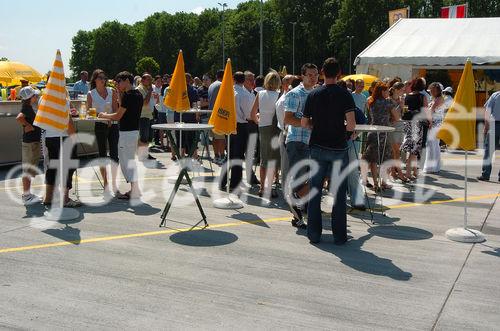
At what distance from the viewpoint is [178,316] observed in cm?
417

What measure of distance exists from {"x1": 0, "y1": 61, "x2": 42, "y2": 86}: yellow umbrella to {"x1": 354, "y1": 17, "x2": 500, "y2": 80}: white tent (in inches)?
491

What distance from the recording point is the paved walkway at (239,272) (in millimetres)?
4176

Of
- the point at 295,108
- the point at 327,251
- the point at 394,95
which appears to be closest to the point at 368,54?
the point at 394,95

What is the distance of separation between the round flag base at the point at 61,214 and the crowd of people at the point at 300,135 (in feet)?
1.18

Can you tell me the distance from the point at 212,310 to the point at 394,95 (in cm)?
679

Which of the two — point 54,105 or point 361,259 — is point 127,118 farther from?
point 361,259

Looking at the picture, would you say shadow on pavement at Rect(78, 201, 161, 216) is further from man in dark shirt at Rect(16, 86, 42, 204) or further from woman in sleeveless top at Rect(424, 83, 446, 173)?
woman in sleeveless top at Rect(424, 83, 446, 173)

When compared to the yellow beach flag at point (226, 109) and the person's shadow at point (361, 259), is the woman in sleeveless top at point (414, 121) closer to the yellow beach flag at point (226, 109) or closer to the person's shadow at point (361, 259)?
the yellow beach flag at point (226, 109)

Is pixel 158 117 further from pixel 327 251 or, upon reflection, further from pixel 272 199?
pixel 327 251

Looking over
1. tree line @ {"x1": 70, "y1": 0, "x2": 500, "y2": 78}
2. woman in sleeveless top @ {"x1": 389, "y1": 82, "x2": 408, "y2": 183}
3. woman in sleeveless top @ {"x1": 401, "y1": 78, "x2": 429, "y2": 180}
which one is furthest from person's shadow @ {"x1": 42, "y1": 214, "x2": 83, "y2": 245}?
tree line @ {"x1": 70, "y1": 0, "x2": 500, "y2": 78}

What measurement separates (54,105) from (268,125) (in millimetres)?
3101

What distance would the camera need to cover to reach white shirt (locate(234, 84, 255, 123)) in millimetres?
8781

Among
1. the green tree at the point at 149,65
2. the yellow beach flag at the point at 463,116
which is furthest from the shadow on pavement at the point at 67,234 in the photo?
the green tree at the point at 149,65

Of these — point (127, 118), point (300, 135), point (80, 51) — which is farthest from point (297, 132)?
point (80, 51)
